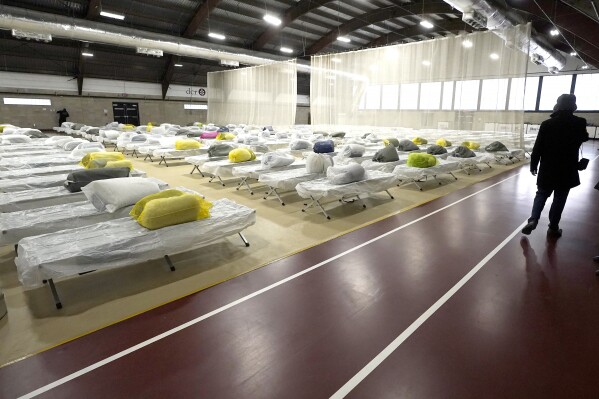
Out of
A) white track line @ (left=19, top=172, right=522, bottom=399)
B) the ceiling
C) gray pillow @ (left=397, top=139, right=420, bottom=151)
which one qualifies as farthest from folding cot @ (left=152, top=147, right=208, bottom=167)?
the ceiling

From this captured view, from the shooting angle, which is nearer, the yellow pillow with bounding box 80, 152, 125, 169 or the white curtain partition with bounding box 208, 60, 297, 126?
the yellow pillow with bounding box 80, 152, 125, 169

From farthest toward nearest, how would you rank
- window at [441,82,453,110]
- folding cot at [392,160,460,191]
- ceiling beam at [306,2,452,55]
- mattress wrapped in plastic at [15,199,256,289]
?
ceiling beam at [306,2,452,55] → window at [441,82,453,110] → folding cot at [392,160,460,191] → mattress wrapped in plastic at [15,199,256,289]

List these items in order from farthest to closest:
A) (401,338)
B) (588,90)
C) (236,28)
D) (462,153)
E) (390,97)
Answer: (588,90)
(236,28)
(390,97)
(462,153)
(401,338)

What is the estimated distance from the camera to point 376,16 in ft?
47.6

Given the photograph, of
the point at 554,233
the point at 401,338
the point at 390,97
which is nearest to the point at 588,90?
the point at 390,97

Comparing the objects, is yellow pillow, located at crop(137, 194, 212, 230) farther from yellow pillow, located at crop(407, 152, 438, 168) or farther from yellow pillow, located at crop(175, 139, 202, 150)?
yellow pillow, located at crop(175, 139, 202, 150)

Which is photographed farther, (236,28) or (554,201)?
(236,28)

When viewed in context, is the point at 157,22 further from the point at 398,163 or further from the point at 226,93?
the point at 398,163

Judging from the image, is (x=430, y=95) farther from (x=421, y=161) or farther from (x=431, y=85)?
(x=421, y=161)

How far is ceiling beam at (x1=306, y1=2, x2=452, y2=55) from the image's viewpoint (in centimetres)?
1249

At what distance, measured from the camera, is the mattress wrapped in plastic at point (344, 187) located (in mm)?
4383

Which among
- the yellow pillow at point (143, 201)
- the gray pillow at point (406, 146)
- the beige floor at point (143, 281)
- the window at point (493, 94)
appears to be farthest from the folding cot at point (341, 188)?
the window at point (493, 94)

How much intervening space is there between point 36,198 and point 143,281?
2.20 meters

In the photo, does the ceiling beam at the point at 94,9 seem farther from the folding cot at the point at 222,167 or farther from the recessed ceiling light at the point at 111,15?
the folding cot at the point at 222,167
